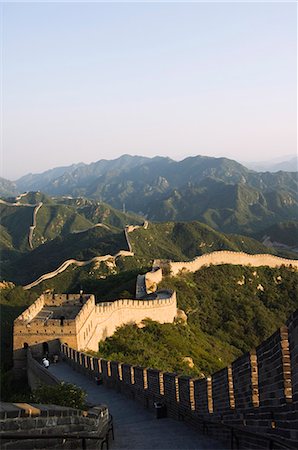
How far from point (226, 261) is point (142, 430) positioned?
124 ft

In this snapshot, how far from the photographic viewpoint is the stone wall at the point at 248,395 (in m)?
5.57

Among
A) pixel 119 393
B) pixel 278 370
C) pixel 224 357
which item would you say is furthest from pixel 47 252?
pixel 278 370

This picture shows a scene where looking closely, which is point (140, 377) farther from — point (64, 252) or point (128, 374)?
point (64, 252)

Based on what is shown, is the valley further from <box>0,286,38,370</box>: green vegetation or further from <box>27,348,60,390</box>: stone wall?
<box>27,348,60,390</box>: stone wall

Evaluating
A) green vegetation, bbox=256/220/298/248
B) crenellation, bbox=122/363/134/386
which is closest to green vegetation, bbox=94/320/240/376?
crenellation, bbox=122/363/134/386

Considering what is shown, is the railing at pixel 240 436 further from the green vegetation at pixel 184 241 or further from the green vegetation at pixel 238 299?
the green vegetation at pixel 184 241

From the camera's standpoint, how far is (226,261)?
157ft

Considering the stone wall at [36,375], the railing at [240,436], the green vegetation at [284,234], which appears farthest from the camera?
the green vegetation at [284,234]

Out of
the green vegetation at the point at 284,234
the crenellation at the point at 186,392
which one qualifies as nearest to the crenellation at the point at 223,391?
the crenellation at the point at 186,392

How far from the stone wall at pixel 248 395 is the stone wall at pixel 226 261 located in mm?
30352

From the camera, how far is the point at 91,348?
2422cm

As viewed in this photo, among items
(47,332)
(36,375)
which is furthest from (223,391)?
(47,332)

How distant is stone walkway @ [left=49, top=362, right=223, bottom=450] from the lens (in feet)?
28.9

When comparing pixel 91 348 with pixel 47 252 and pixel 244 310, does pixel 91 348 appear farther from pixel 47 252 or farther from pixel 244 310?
pixel 47 252
